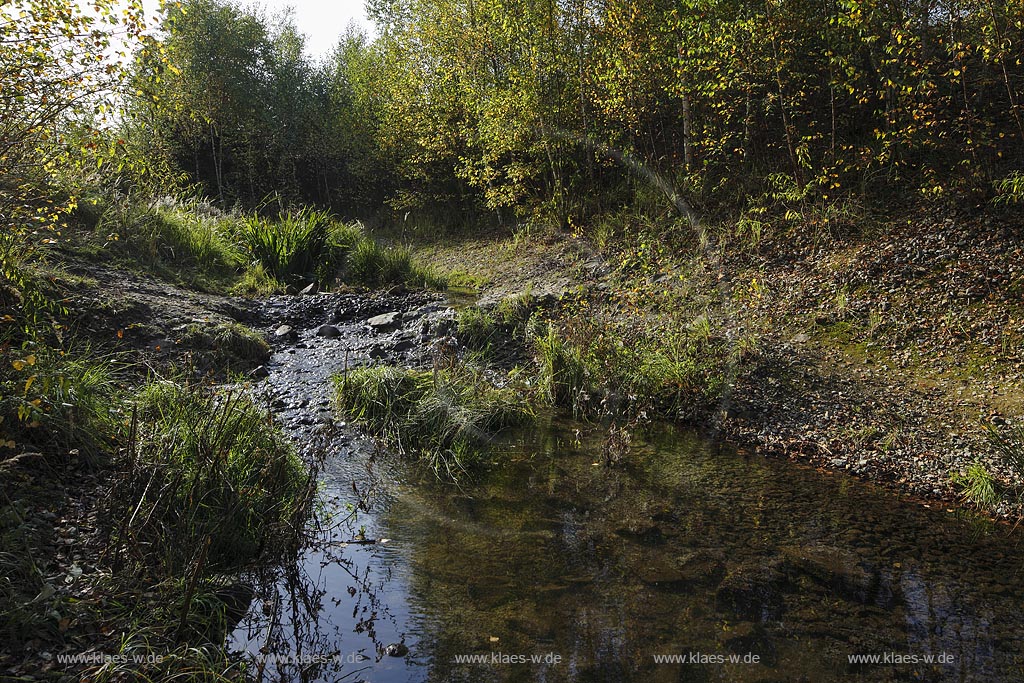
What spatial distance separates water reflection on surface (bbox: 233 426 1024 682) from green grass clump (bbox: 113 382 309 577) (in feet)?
1.16

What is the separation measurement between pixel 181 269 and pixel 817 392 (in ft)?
30.9

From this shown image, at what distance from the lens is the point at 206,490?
3.74 meters

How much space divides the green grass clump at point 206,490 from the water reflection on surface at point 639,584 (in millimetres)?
355

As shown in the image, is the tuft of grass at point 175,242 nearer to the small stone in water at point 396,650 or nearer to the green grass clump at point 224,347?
the green grass clump at point 224,347

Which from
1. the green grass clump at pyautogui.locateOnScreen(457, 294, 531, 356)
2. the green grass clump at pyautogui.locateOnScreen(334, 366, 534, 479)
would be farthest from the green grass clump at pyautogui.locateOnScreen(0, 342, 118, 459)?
the green grass clump at pyautogui.locateOnScreen(457, 294, 531, 356)

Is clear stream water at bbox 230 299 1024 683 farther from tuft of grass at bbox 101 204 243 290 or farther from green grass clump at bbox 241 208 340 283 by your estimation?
green grass clump at bbox 241 208 340 283

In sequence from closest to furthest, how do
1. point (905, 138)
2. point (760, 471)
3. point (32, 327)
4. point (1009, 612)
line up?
point (1009, 612) < point (32, 327) < point (760, 471) < point (905, 138)

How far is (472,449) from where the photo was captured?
18.9 ft

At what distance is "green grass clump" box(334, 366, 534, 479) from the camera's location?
18.9 feet

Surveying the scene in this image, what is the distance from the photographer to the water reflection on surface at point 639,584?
124 inches

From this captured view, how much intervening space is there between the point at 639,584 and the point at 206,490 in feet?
8.34

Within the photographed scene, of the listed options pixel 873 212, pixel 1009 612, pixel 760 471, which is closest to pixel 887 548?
pixel 1009 612

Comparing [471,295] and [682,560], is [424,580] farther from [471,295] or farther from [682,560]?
[471,295]

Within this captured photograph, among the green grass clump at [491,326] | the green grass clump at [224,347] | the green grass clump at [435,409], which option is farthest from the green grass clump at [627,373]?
the green grass clump at [224,347]
